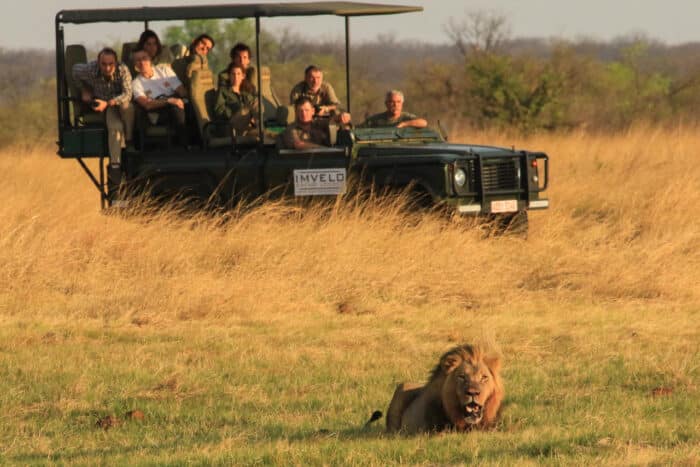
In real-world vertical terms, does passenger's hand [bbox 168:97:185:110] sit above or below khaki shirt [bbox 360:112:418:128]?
above

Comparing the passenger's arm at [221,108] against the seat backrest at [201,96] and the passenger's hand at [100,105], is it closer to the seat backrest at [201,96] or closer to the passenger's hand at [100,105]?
the seat backrest at [201,96]

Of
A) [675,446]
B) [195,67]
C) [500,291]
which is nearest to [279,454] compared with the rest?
[675,446]

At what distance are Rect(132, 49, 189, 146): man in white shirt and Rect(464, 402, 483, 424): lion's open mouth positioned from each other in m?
7.18

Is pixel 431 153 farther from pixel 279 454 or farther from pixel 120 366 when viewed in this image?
pixel 279 454

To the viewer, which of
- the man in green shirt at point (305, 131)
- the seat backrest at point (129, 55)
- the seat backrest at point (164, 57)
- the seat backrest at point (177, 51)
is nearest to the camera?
the man in green shirt at point (305, 131)

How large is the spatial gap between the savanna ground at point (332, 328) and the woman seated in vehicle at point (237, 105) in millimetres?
740

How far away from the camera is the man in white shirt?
1244 centimetres

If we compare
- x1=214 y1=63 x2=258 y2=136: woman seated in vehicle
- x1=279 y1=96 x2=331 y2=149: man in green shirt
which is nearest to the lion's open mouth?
x1=279 y1=96 x2=331 y2=149: man in green shirt

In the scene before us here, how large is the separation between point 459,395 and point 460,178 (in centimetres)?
613

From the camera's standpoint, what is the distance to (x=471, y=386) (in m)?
5.51

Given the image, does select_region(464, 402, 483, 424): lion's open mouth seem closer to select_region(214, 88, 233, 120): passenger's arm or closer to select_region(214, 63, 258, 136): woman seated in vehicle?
select_region(214, 63, 258, 136): woman seated in vehicle

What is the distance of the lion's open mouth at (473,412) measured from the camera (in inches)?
220

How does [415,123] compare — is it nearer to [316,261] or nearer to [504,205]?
[504,205]

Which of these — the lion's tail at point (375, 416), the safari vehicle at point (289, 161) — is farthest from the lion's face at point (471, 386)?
Answer: the safari vehicle at point (289, 161)
